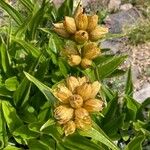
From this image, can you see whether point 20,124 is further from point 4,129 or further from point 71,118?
point 71,118

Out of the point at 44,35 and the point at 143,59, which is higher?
the point at 44,35

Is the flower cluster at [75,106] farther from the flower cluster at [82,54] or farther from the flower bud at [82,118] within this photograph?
the flower cluster at [82,54]

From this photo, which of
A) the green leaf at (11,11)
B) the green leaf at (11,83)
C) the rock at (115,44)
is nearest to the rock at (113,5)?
the rock at (115,44)

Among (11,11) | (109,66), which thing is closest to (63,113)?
(109,66)

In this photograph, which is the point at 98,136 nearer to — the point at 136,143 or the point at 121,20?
the point at 136,143

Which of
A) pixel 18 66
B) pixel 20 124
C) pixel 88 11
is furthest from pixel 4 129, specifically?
pixel 88 11

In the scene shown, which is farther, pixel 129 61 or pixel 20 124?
pixel 129 61
